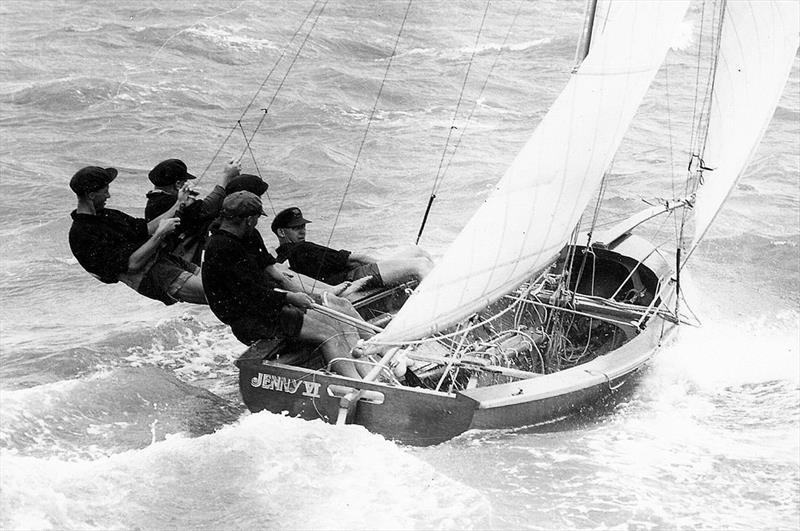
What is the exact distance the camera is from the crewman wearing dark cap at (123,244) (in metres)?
7.61

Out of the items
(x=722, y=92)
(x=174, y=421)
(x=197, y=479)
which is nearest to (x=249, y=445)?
(x=197, y=479)

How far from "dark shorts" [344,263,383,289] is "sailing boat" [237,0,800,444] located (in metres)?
0.65

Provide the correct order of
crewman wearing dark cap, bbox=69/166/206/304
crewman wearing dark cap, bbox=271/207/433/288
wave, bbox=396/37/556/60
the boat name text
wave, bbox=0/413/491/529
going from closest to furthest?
wave, bbox=0/413/491/529
the boat name text
crewman wearing dark cap, bbox=69/166/206/304
crewman wearing dark cap, bbox=271/207/433/288
wave, bbox=396/37/556/60

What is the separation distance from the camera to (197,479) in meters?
6.79

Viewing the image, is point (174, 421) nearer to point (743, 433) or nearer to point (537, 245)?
point (537, 245)

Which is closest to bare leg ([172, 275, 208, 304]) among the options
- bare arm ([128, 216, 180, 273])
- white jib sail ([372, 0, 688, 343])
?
bare arm ([128, 216, 180, 273])

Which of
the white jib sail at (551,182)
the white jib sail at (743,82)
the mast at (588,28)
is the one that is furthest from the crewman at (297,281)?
the white jib sail at (743,82)

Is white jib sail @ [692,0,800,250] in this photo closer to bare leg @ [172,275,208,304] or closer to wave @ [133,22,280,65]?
bare leg @ [172,275,208,304]

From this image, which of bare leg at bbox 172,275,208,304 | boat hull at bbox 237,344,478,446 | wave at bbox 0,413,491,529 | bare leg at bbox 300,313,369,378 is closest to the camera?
wave at bbox 0,413,491,529

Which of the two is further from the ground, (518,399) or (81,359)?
(518,399)

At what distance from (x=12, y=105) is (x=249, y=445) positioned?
11.8 m

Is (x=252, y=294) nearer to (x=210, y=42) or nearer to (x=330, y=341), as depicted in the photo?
(x=330, y=341)

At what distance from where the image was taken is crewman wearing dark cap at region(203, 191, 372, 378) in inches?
280

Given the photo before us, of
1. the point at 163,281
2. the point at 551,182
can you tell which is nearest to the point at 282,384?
the point at 163,281
